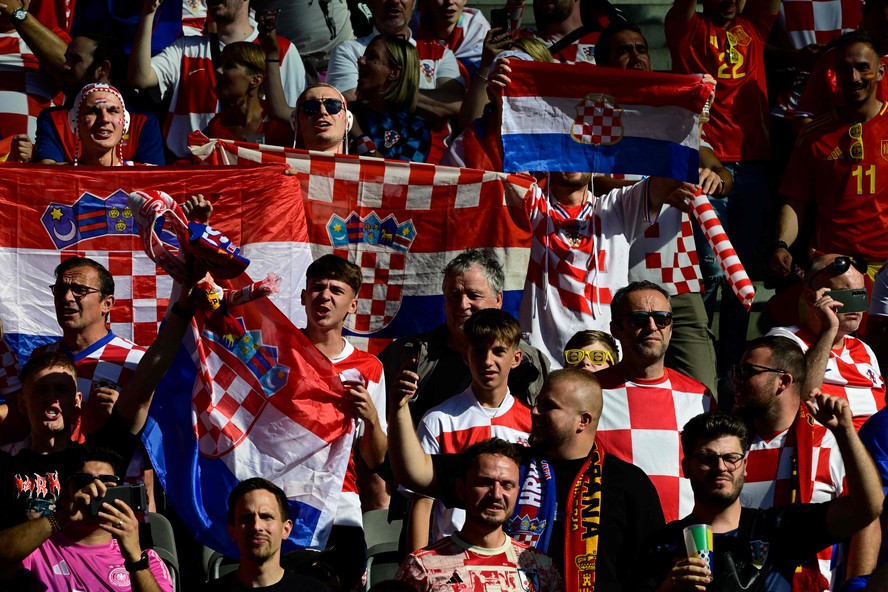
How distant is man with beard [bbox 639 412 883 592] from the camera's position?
6.11 m

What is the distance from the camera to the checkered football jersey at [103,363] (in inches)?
292

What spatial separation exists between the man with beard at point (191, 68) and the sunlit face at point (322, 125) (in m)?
1.46

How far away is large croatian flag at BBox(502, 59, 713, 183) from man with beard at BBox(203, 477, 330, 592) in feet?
10.4

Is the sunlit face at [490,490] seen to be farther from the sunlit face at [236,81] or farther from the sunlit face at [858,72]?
the sunlit face at [858,72]

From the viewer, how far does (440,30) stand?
450 inches

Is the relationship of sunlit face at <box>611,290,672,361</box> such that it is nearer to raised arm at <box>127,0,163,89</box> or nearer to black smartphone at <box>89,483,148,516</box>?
black smartphone at <box>89,483,148,516</box>

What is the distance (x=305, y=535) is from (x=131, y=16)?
18.9 ft

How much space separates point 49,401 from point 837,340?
3959mm

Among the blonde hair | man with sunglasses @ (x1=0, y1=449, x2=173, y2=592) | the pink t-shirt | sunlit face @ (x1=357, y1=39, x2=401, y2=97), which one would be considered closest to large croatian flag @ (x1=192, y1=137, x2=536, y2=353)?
sunlit face @ (x1=357, y1=39, x2=401, y2=97)

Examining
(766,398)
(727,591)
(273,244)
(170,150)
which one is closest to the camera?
(727,591)

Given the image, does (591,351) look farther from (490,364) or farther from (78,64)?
(78,64)

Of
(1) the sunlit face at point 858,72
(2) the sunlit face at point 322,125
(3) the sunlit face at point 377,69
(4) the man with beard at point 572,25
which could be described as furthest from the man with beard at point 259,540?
(4) the man with beard at point 572,25

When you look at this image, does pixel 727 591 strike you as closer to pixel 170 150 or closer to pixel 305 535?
pixel 305 535

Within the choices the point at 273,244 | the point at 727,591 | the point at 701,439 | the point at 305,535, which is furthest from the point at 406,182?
the point at 727,591
